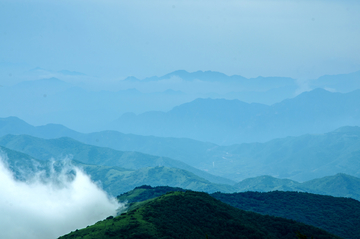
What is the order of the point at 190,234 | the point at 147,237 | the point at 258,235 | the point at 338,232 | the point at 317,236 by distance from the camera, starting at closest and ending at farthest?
the point at 147,237, the point at 190,234, the point at 258,235, the point at 317,236, the point at 338,232

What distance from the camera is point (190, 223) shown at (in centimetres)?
14438

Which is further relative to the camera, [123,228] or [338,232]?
[338,232]

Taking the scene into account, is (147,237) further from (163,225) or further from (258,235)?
(258,235)

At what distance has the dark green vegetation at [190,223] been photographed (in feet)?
422

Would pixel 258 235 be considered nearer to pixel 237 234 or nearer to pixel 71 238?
pixel 237 234

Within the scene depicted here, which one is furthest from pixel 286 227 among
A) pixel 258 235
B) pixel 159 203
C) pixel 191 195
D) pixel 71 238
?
pixel 71 238

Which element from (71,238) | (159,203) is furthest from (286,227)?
(71,238)

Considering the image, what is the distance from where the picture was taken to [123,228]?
5064 inches

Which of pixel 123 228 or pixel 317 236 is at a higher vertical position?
pixel 123 228

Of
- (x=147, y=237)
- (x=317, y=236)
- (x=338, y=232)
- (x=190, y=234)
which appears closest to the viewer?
(x=147, y=237)

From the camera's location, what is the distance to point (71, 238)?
13012 centimetres

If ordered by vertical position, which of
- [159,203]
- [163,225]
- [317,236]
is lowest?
[317,236]

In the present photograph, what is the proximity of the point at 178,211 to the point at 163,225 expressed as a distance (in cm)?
1977

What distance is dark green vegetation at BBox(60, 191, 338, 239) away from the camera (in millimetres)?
128750
